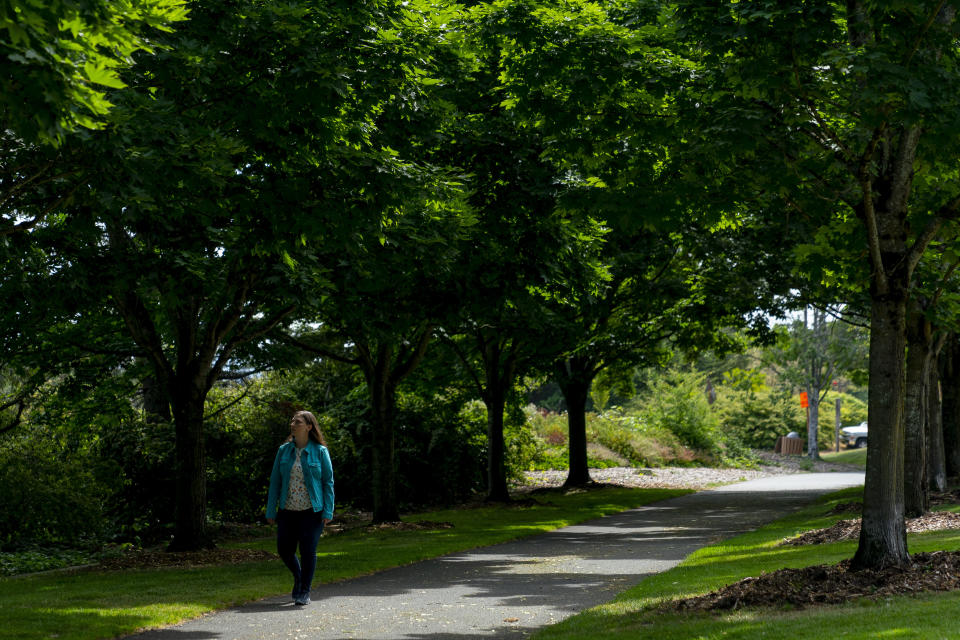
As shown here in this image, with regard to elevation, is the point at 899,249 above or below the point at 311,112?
below

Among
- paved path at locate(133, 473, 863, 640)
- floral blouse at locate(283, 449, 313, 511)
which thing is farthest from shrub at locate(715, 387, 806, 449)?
floral blouse at locate(283, 449, 313, 511)

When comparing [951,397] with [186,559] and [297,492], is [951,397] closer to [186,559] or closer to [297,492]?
[186,559]

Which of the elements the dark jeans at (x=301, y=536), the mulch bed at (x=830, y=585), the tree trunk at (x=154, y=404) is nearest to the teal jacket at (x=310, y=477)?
the dark jeans at (x=301, y=536)

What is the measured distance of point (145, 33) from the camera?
9.66m

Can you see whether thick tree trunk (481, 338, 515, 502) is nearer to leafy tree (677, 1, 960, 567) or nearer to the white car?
leafy tree (677, 1, 960, 567)

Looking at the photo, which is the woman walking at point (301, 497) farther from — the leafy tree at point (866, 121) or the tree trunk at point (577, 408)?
the tree trunk at point (577, 408)

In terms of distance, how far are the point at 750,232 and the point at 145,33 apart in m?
15.9

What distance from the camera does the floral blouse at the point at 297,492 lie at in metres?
9.81

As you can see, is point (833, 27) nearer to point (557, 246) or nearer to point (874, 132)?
point (874, 132)

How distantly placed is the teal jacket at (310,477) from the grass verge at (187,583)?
50.4 inches

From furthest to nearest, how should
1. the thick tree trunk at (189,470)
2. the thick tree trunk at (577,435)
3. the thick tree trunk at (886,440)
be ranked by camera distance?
the thick tree trunk at (577,435) → the thick tree trunk at (189,470) → the thick tree trunk at (886,440)

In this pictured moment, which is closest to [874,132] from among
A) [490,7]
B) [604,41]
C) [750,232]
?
[604,41]

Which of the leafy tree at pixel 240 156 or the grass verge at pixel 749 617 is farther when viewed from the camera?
the leafy tree at pixel 240 156

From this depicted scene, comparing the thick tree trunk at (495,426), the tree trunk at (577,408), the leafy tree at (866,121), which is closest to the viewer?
the leafy tree at (866,121)
